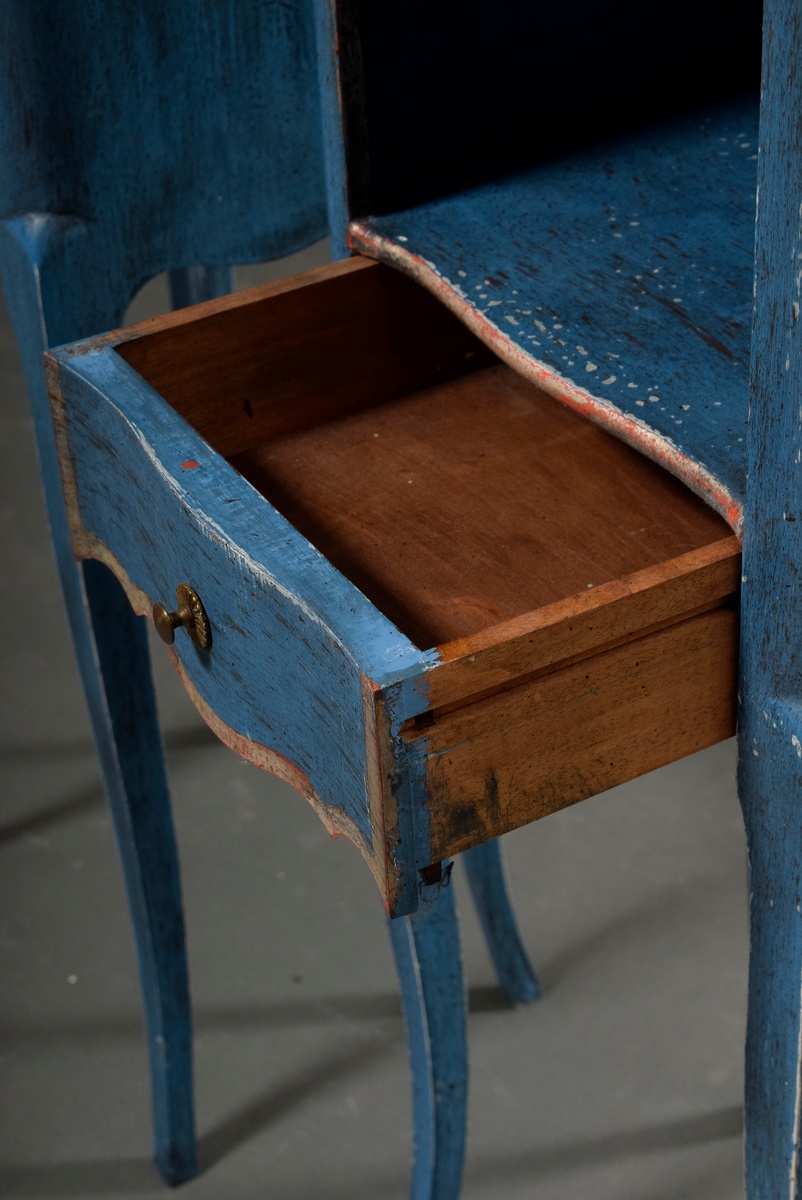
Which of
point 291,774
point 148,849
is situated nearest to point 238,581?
point 291,774

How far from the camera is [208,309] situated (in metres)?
1.02

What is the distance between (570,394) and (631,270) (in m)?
0.15

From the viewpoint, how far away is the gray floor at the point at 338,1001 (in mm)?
1555

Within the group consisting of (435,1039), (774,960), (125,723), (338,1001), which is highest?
(774,960)

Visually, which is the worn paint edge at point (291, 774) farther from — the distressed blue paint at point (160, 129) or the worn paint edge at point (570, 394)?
the distressed blue paint at point (160, 129)

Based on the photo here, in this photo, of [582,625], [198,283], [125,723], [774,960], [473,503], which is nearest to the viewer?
[582,625]

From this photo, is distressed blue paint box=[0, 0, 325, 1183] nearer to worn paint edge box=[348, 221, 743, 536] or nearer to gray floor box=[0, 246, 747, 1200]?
worn paint edge box=[348, 221, 743, 536]

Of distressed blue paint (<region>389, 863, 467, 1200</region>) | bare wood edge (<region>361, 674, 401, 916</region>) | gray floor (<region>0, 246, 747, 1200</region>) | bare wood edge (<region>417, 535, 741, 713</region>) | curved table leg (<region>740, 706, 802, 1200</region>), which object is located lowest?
gray floor (<region>0, 246, 747, 1200</region>)

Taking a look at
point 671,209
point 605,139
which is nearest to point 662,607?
point 671,209

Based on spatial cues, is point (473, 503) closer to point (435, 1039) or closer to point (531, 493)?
point (531, 493)

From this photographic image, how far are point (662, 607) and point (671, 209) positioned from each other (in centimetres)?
37

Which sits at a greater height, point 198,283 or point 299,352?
point 299,352

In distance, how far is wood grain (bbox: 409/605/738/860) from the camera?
2.52ft

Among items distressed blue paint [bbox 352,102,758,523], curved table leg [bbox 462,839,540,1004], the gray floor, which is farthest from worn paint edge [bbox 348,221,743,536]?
the gray floor
